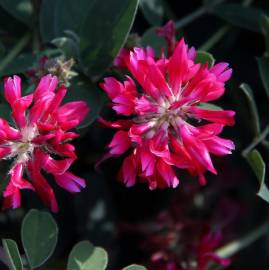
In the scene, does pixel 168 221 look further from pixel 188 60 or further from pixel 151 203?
pixel 188 60

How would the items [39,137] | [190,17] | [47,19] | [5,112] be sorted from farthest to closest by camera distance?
[190,17] → [47,19] → [5,112] → [39,137]

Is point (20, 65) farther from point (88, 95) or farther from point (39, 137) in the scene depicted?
point (39, 137)

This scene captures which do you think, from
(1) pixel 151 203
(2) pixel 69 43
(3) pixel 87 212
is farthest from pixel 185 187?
(2) pixel 69 43

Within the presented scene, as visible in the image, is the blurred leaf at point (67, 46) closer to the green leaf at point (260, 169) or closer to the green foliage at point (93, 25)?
the green foliage at point (93, 25)

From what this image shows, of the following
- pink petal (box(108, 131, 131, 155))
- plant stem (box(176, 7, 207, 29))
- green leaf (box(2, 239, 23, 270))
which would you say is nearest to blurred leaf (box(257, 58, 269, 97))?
plant stem (box(176, 7, 207, 29))

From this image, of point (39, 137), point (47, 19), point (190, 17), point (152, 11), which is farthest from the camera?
point (190, 17)

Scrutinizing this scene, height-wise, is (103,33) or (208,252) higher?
(103,33)

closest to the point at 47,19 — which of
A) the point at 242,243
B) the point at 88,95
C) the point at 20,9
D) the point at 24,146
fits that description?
the point at 20,9

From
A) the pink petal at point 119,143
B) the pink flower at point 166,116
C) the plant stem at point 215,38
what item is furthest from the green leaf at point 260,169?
the plant stem at point 215,38
